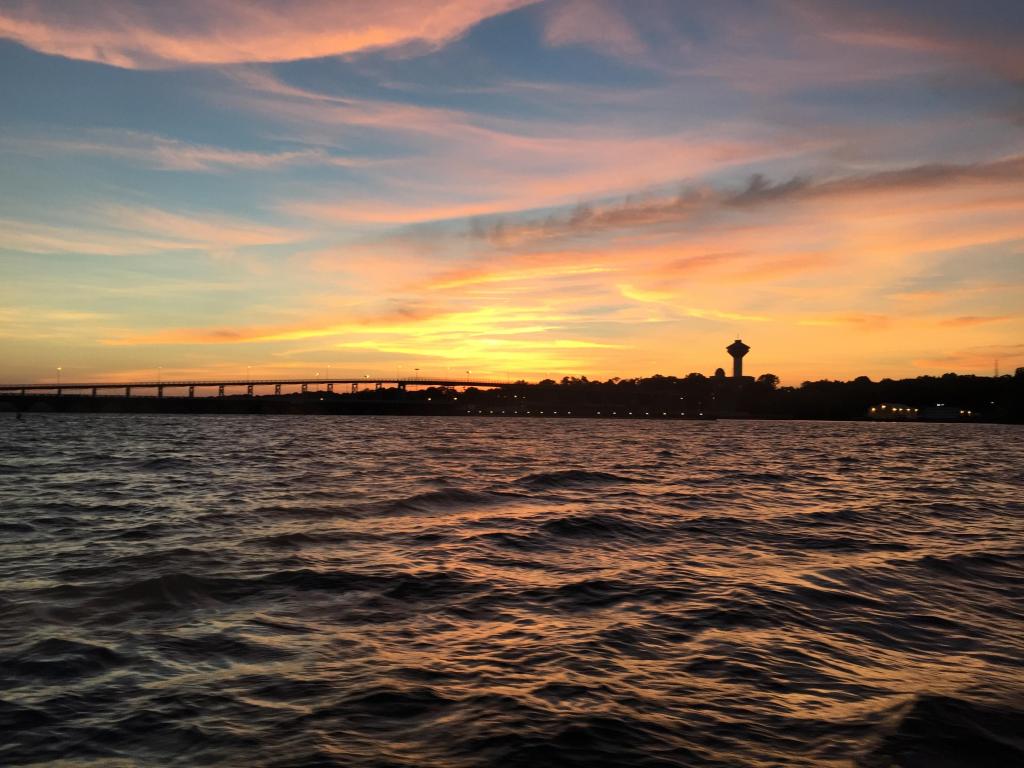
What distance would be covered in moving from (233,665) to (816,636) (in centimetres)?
813

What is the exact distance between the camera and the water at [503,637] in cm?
721

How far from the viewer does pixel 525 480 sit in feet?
Answer: 122

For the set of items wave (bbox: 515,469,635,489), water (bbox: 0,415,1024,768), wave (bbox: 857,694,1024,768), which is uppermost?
wave (bbox: 857,694,1024,768)

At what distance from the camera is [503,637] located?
10.6 m

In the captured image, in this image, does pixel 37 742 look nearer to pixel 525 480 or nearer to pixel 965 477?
pixel 525 480

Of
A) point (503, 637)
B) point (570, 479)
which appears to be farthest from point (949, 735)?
point (570, 479)

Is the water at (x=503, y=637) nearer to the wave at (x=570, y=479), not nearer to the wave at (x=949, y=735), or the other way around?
the wave at (x=949, y=735)

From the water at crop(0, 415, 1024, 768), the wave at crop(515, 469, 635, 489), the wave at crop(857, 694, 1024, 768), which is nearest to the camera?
the wave at crop(857, 694, 1024, 768)

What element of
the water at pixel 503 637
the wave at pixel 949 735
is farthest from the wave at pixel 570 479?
the wave at pixel 949 735

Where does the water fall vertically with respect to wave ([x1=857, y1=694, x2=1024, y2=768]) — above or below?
below

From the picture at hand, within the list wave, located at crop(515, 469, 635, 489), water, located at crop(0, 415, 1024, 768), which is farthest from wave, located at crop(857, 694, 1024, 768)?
wave, located at crop(515, 469, 635, 489)

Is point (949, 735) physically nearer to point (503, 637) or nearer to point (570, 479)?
point (503, 637)

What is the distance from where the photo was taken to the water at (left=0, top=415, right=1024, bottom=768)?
7.21 m

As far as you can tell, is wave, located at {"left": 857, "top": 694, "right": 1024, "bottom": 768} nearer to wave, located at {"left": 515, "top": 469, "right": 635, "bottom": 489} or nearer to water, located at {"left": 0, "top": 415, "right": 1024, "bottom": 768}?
water, located at {"left": 0, "top": 415, "right": 1024, "bottom": 768}
